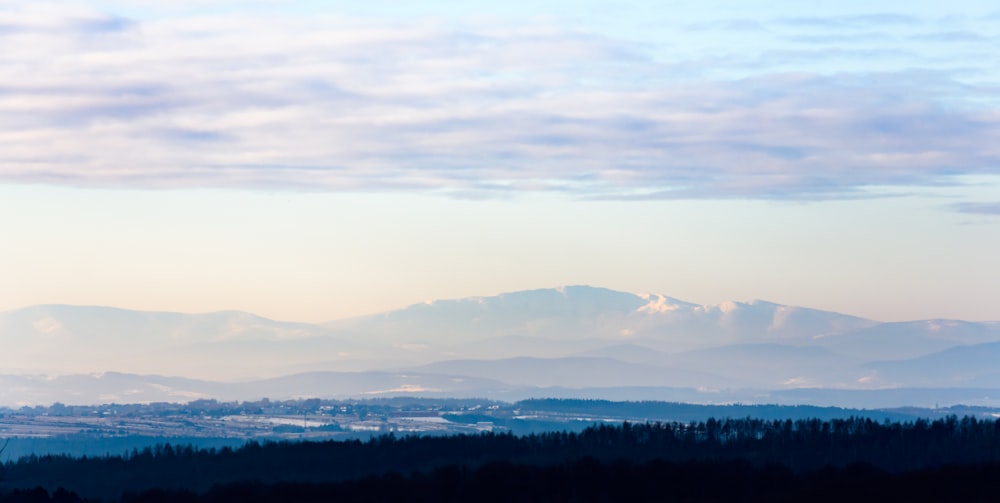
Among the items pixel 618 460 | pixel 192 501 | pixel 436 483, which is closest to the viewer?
pixel 192 501

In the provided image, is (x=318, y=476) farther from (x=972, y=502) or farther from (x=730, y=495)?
(x=972, y=502)

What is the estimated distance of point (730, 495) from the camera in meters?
160

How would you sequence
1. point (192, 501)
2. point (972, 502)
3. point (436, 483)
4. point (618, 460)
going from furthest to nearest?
point (618, 460) → point (436, 483) → point (192, 501) → point (972, 502)

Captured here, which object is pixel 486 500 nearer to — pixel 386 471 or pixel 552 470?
pixel 552 470

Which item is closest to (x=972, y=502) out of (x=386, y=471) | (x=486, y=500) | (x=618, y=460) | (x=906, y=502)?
(x=906, y=502)

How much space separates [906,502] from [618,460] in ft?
170

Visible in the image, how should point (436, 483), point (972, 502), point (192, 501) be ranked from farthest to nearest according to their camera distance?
point (436, 483) < point (192, 501) < point (972, 502)

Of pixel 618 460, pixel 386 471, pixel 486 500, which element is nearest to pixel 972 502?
pixel 486 500

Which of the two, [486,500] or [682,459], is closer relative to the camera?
[486,500]

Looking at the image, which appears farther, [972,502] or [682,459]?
[682,459]

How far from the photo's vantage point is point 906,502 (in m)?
141

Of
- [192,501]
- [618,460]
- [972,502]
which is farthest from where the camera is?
[618,460]

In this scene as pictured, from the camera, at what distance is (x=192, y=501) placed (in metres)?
157

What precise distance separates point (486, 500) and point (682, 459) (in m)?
40.9
